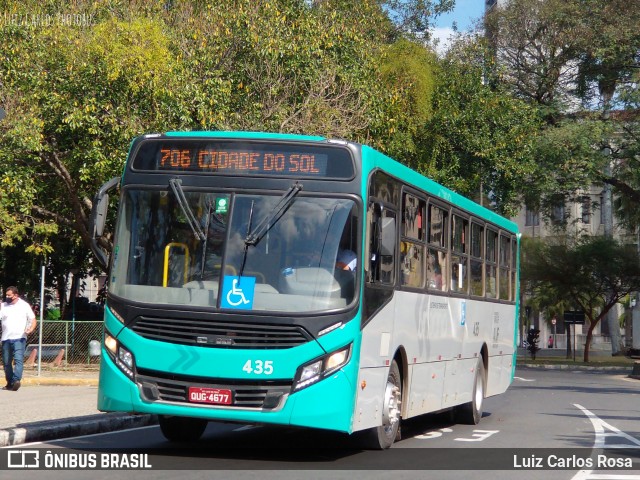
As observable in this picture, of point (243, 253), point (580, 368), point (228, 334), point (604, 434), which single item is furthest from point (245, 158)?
point (580, 368)

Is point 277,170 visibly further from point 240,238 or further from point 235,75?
point 235,75

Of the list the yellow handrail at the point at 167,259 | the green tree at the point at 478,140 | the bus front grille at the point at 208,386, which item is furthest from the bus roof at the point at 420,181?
the green tree at the point at 478,140

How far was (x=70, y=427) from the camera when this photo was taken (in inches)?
536

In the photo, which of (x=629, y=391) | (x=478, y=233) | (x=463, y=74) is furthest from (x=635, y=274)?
(x=478, y=233)

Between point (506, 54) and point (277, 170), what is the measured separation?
35746 millimetres

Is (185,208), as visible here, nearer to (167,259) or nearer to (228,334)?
(167,259)

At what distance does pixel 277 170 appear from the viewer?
1145cm

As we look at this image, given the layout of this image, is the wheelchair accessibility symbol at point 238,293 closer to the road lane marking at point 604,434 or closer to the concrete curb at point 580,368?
the road lane marking at point 604,434

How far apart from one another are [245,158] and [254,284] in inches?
55.2

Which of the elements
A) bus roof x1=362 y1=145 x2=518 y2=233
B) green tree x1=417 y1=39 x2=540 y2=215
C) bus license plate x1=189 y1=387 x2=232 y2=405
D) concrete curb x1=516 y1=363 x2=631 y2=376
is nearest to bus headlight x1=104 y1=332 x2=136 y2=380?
bus license plate x1=189 y1=387 x2=232 y2=405

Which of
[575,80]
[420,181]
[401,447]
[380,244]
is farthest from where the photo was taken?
[575,80]

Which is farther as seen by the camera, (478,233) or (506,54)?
(506,54)

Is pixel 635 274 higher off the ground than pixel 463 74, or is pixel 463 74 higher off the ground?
pixel 463 74

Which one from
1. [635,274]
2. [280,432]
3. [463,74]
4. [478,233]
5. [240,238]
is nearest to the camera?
[240,238]
